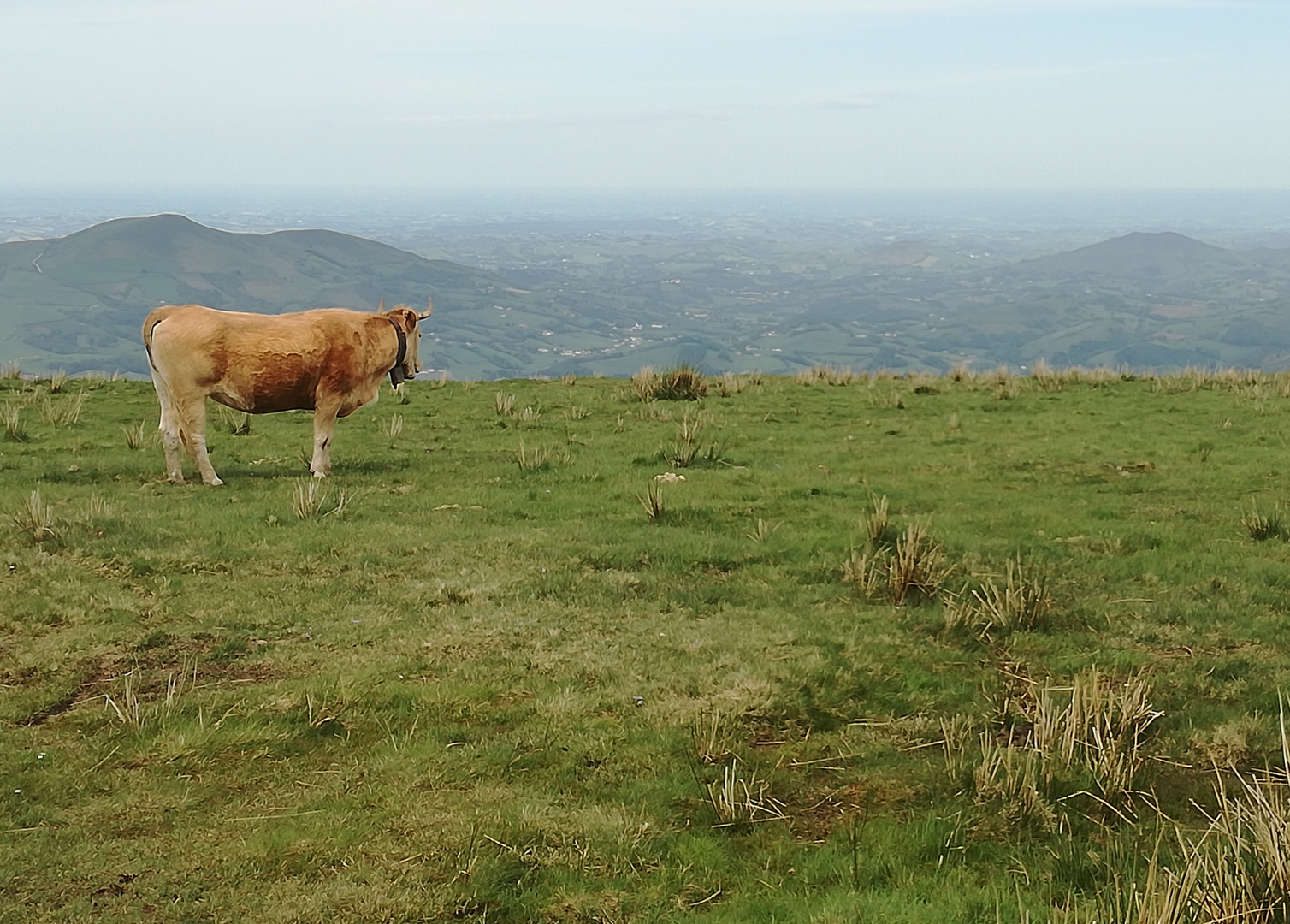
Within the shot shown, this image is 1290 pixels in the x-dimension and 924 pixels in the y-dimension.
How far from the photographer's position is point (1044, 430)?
57.3 feet

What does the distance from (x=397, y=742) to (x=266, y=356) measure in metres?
7.62

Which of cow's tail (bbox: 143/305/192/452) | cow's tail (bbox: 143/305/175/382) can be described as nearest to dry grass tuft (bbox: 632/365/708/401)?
cow's tail (bbox: 143/305/192/452)

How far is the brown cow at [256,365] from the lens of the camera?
11695 millimetres

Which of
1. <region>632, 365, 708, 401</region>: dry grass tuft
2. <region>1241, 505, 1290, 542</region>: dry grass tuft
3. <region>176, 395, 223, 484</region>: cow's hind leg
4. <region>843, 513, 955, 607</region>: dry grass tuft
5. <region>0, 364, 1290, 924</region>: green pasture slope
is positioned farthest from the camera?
<region>632, 365, 708, 401</region>: dry grass tuft

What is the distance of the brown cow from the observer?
38.4 ft

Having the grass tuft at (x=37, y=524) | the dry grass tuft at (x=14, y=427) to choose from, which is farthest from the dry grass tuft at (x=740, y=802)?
the dry grass tuft at (x=14, y=427)

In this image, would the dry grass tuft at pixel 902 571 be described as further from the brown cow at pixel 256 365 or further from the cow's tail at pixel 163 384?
the cow's tail at pixel 163 384

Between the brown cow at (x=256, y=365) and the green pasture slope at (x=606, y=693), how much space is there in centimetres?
81

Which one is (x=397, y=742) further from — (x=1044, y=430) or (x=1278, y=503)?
(x=1044, y=430)

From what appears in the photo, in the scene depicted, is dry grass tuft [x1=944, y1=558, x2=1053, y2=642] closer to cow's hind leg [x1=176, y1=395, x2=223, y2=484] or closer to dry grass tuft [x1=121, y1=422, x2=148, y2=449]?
cow's hind leg [x1=176, y1=395, x2=223, y2=484]

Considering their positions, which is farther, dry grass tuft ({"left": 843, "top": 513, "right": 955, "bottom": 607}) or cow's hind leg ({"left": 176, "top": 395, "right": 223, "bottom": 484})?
cow's hind leg ({"left": 176, "top": 395, "right": 223, "bottom": 484})

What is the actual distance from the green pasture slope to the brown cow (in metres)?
0.81

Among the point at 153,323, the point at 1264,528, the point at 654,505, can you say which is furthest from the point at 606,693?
the point at 153,323

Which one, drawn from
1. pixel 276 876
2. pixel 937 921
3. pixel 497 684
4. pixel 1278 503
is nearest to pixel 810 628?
pixel 497 684
